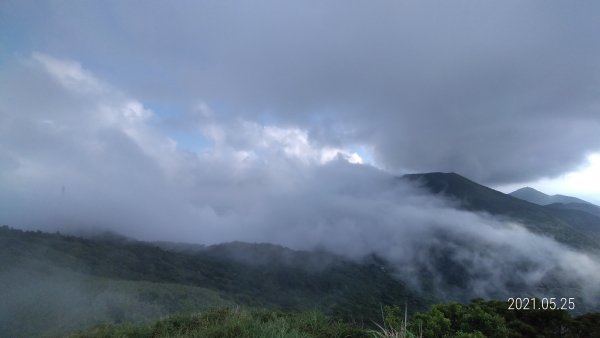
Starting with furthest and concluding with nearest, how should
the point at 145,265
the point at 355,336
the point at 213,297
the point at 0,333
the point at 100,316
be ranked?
the point at 145,265
the point at 213,297
the point at 100,316
the point at 0,333
the point at 355,336

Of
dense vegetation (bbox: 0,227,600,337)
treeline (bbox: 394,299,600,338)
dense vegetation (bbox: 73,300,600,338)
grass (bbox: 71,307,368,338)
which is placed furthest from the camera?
dense vegetation (bbox: 0,227,600,337)

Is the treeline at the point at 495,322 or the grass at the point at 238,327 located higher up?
the treeline at the point at 495,322

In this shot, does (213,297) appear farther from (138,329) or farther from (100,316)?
(138,329)

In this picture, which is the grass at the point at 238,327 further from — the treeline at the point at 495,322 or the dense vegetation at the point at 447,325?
the treeline at the point at 495,322

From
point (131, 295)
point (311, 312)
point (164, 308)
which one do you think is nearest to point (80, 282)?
point (131, 295)

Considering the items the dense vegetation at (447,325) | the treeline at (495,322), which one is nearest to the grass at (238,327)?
the dense vegetation at (447,325)

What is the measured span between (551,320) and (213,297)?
109 meters

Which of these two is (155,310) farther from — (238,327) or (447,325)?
(447,325)

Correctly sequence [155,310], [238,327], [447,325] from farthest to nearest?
[155,310]
[238,327]
[447,325]

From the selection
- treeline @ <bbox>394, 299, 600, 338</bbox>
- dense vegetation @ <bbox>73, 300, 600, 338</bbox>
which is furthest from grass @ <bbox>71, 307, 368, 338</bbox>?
treeline @ <bbox>394, 299, 600, 338</bbox>

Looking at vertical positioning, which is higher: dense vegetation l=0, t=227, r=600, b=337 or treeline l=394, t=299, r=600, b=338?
treeline l=394, t=299, r=600, b=338

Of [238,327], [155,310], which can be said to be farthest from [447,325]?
[155,310]

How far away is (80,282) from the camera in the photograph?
9475 centimetres

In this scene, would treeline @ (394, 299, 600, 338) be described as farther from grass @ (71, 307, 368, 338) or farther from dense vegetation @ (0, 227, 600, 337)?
grass @ (71, 307, 368, 338)
